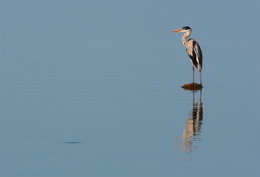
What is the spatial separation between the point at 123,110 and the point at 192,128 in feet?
7.02

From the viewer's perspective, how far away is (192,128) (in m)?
13.0

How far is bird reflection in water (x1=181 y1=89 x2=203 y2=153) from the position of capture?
11.7 m

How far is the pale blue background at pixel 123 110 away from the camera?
1080 centimetres

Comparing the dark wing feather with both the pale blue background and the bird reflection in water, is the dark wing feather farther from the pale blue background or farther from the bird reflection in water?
the bird reflection in water

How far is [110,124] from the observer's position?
13.5 m

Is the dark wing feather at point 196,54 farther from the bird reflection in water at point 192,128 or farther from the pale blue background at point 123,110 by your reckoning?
the bird reflection in water at point 192,128

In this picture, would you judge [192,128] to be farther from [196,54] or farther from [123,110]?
[196,54]

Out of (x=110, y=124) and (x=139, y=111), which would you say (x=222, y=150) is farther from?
(x=139, y=111)

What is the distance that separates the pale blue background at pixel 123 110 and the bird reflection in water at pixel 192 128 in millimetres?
80

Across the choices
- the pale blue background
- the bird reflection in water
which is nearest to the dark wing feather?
the pale blue background

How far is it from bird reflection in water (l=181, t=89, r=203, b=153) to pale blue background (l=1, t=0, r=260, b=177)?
3.2 inches

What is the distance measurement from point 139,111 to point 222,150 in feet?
11.6

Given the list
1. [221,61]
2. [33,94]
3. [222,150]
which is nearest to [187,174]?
[222,150]

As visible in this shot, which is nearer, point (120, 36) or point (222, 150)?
point (222, 150)
